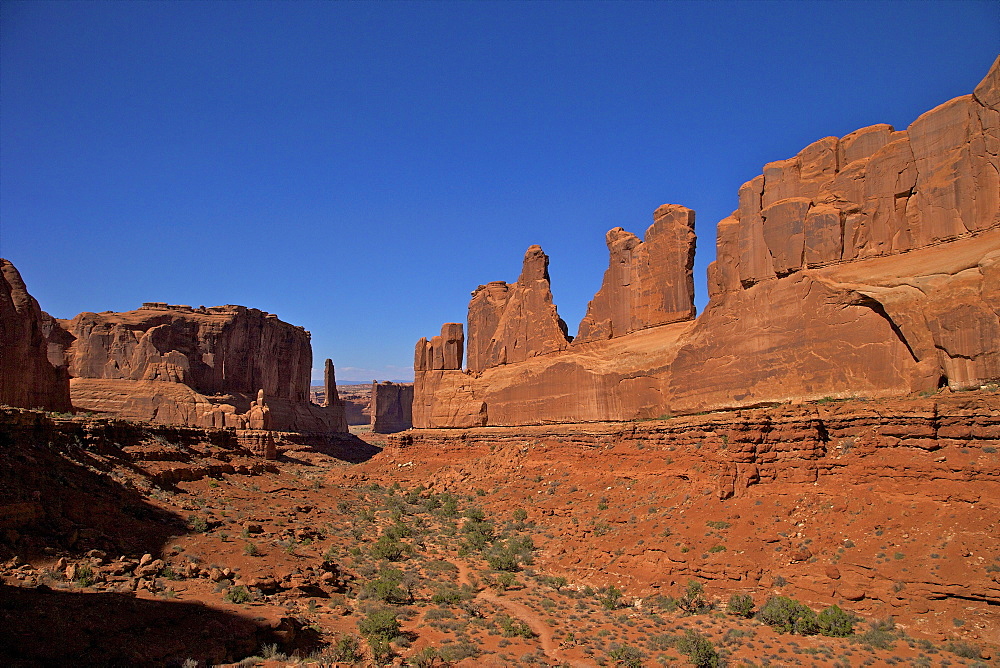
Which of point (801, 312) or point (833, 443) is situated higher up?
point (801, 312)

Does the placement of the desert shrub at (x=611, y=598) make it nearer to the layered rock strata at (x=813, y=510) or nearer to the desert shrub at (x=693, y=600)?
the layered rock strata at (x=813, y=510)

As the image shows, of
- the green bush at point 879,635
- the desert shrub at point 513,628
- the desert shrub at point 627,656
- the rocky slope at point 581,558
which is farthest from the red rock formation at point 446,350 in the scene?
the green bush at point 879,635

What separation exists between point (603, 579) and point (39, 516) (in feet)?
43.8

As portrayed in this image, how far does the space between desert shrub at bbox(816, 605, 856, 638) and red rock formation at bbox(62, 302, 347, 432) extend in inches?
1943

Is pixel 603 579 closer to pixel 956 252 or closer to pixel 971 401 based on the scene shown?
pixel 971 401

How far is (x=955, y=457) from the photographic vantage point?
13.2 metres

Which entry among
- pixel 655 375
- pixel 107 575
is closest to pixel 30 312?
pixel 107 575

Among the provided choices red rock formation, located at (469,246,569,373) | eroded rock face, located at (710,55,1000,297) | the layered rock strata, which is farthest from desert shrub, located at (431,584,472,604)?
red rock formation, located at (469,246,569,373)

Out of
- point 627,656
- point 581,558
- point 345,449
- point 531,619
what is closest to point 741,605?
point 627,656

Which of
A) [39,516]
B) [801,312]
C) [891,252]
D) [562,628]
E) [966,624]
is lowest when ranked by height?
[562,628]

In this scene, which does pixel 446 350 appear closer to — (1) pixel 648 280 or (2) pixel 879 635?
(1) pixel 648 280

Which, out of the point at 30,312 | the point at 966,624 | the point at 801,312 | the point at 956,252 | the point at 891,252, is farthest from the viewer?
the point at 30,312

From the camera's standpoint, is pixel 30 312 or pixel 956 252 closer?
pixel 956 252

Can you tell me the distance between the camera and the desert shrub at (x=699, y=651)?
1192 centimetres
